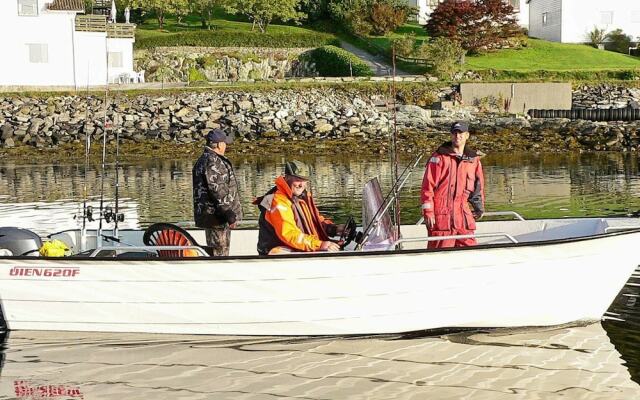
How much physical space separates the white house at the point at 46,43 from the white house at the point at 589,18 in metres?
25.1

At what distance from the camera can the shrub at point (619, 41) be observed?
5469cm

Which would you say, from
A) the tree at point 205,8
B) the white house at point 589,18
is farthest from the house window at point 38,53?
the white house at point 589,18

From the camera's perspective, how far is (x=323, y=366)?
9352 mm

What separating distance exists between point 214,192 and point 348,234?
59.1 inches

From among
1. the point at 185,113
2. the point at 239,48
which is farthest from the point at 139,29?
the point at 185,113

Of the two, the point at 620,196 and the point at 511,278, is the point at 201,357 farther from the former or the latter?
the point at 620,196

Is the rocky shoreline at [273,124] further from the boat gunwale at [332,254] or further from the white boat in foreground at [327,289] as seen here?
the boat gunwale at [332,254]

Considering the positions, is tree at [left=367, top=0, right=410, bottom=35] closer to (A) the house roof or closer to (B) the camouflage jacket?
(A) the house roof

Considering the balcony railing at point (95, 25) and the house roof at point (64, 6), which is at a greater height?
the house roof at point (64, 6)

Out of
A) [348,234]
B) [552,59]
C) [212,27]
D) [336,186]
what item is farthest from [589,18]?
[348,234]

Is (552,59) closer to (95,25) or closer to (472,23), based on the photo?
(472,23)

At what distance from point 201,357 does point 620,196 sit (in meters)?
14.3

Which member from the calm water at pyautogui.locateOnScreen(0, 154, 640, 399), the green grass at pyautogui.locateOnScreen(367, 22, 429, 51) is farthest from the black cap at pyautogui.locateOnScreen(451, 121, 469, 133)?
the green grass at pyautogui.locateOnScreen(367, 22, 429, 51)

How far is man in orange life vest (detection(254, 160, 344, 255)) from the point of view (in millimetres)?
9805
